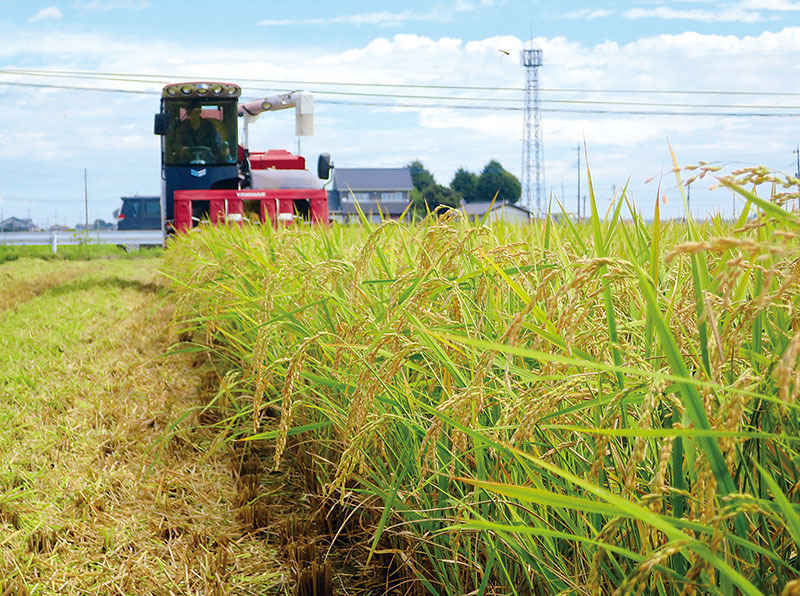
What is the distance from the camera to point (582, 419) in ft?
4.16

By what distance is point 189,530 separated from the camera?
251cm

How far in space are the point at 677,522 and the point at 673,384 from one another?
0.81ft

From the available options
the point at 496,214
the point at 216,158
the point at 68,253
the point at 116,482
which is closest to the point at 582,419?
the point at 496,214

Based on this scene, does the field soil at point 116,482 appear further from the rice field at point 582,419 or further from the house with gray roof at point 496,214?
the house with gray roof at point 496,214

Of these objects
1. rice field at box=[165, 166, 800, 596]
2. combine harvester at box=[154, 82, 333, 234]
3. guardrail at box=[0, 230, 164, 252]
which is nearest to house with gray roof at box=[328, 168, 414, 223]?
guardrail at box=[0, 230, 164, 252]

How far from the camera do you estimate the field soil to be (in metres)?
2.19

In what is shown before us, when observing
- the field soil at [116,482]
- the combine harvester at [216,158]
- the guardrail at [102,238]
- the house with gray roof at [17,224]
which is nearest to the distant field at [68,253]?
the guardrail at [102,238]

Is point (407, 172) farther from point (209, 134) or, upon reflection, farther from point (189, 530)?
point (189, 530)

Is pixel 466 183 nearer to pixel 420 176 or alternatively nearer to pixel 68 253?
pixel 420 176

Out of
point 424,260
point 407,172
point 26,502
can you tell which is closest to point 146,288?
point 26,502

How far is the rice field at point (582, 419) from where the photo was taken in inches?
33.4

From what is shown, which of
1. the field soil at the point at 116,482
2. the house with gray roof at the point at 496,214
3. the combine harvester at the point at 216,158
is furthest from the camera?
the combine harvester at the point at 216,158

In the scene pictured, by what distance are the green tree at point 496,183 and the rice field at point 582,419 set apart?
69562 mm

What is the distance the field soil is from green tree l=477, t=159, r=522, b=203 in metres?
67.3
